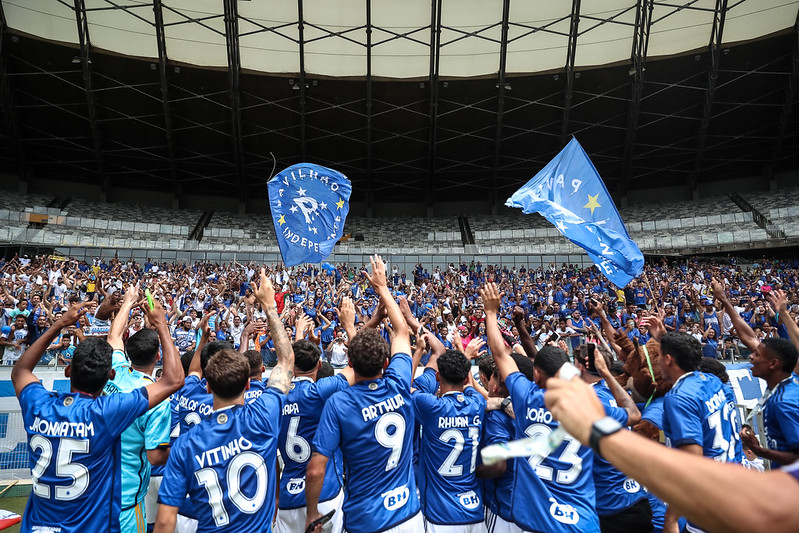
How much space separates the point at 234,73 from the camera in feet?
85.5

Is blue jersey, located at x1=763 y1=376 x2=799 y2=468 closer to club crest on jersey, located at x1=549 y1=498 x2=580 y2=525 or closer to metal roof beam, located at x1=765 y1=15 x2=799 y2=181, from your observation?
club crest on jersey, located at x1=549 y1=498 x2=580 y2=525

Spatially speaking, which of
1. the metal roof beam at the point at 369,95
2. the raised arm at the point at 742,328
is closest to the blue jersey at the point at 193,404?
the raised arm at the point at 742,328

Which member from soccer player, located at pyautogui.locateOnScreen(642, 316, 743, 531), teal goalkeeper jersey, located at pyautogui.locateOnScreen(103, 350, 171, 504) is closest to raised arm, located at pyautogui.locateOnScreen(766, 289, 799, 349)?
soccer player, located at pyautogui.locateOnScreen(642, 316, 743, 531)

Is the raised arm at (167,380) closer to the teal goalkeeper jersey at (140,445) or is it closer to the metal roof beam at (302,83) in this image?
the teal goalkeeper jersey at (140,445)

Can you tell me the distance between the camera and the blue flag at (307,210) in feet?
25.0

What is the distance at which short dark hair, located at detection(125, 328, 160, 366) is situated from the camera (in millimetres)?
3693

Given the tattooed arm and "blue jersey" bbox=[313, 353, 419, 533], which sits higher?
the tattooed arm

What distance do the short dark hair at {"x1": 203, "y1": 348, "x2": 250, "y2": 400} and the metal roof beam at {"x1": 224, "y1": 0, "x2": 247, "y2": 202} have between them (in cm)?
2566

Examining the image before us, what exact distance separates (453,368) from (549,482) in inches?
37.9

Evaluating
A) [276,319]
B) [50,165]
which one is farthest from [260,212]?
[276,319]

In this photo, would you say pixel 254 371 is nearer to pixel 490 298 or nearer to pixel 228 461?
pixel 228 461

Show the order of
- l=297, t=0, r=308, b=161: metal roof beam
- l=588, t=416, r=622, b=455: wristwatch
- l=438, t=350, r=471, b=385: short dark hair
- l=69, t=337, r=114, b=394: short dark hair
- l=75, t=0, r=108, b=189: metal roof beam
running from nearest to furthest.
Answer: l=588, t=416, r=622, b=455: wristwatch, l=69, t=337, r=114, b=394: short dark hair, l=438, t=350, r=471, b=385: short dark hair, l=75, t=0, r=108, b=189: metal roof beam, l=297, t=0, r=308, b=161: metal roof beam

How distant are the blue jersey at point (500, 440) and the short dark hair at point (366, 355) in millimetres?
1069

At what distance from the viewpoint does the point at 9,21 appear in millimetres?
24125
